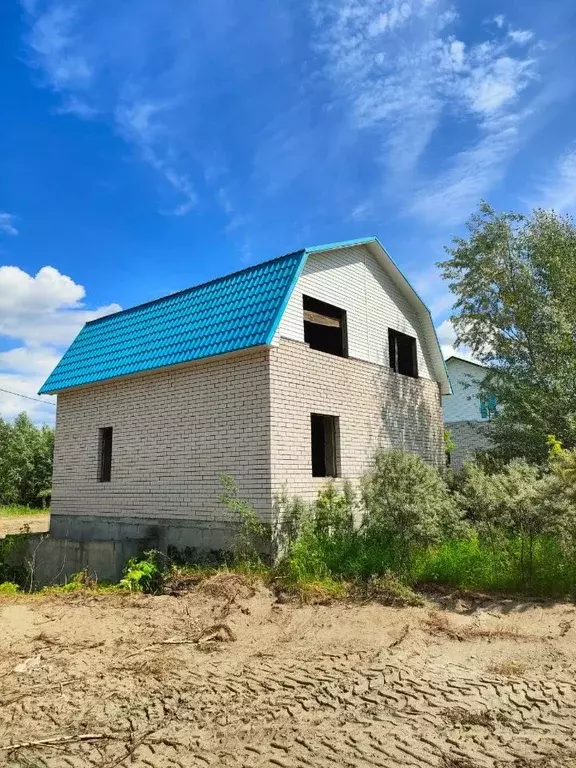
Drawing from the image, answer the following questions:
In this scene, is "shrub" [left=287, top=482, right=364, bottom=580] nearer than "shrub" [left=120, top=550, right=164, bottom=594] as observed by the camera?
Yes

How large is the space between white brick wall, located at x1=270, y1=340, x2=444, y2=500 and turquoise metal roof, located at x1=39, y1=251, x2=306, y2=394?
31.5 inches

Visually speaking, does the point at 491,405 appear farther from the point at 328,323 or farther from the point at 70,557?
the point at 70,557

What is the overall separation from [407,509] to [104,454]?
7.15 meters

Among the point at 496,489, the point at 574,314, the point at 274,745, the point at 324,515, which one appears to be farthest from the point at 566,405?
the point at 274,745

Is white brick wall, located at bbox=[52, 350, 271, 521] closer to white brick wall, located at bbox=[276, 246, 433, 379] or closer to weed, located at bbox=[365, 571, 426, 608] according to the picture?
white brick wall, located at bbox=[276, 246, 433, 379]

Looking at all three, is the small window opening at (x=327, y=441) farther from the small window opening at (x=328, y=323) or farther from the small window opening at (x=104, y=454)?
the small window opening at (x=104, y=454)

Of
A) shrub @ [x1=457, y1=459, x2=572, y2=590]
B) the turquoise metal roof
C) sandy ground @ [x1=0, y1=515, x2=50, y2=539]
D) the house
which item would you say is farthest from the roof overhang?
sandy ground @ [x1=0, y1=515, x2=50, y2=539]

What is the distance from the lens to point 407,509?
785 centimetres

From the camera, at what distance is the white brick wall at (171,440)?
9.14 m

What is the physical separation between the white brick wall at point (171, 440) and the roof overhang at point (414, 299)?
3699mm

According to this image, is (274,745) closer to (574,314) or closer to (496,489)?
(496,489)

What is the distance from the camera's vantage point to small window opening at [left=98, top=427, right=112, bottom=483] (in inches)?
466

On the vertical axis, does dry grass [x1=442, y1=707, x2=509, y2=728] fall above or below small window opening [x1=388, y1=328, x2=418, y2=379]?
below

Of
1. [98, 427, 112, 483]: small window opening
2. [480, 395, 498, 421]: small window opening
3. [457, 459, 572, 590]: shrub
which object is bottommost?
[457, 459, 572, 590]: shrub
